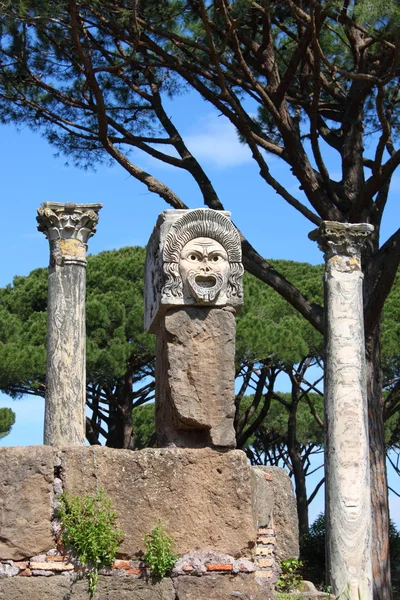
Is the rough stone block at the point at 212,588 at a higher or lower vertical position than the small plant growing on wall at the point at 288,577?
lower

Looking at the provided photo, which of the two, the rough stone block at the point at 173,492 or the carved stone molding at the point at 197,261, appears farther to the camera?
the carved stone molding at the point at 197,261

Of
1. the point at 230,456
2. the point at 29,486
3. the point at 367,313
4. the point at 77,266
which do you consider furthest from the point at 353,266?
the point at 29,486

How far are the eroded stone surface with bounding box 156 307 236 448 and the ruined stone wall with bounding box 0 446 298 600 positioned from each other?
355 mm

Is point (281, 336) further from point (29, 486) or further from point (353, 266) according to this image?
point (29, 486)

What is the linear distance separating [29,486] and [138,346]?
11.2m

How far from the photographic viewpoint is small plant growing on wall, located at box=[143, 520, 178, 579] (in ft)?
19.4

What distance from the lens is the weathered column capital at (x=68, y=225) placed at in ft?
30.2

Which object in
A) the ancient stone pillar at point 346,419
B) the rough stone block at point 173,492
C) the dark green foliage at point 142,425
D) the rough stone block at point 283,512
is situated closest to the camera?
the rough stone block at point 173,492

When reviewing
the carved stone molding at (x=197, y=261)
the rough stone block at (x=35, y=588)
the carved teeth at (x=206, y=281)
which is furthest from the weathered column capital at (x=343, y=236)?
the rough stone block at (x=35, y=588)

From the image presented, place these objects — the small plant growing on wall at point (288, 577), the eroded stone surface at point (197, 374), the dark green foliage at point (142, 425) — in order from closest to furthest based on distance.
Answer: the eroded stone surface at point (197, 374) < the small plant growing on wall at point (288, 577) < the dark green foliage at point (142, 425)

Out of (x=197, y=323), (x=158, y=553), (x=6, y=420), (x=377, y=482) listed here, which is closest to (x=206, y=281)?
(x=197, y=323)

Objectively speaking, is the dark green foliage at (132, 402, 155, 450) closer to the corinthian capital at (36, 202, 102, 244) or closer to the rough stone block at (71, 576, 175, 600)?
the corinthian capital at (36, 202, 102, 244)

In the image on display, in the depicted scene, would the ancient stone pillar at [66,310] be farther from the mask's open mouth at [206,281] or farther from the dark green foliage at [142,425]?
the dark green foliage at [142,425]

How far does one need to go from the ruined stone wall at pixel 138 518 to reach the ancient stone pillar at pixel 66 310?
2.95 metres
